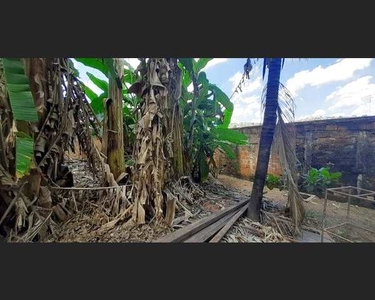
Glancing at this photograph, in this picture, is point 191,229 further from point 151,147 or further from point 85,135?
point 85,135

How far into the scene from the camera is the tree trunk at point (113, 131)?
1.11 meters

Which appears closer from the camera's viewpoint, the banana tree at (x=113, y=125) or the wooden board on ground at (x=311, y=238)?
the wooden board on ground at (x=311, y=238)

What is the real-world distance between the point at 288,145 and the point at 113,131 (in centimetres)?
110

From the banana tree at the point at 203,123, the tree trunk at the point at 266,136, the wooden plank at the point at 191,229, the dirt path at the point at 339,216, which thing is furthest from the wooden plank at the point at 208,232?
the banana tree at the point at 203,123

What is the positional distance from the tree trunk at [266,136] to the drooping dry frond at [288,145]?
3cm

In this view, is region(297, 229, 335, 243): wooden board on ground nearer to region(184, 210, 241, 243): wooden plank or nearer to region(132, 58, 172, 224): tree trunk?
region(184, 210, 241, 243): wooden plank

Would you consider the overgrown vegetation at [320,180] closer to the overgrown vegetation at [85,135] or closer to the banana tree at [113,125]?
the overgrown vegetation at [85,135]

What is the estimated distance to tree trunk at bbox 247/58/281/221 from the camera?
100 cm

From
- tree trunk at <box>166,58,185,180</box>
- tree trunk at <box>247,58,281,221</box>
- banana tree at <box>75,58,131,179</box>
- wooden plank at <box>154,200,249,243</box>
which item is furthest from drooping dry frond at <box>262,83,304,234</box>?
banana tree at <box>75,58,131,179</box>

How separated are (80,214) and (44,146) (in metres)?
0.42

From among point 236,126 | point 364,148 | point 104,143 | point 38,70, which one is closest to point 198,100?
point 236,126

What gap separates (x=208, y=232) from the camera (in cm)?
90

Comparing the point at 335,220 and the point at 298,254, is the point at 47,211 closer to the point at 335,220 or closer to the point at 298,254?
the point at 298,254

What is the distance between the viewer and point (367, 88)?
93cm
